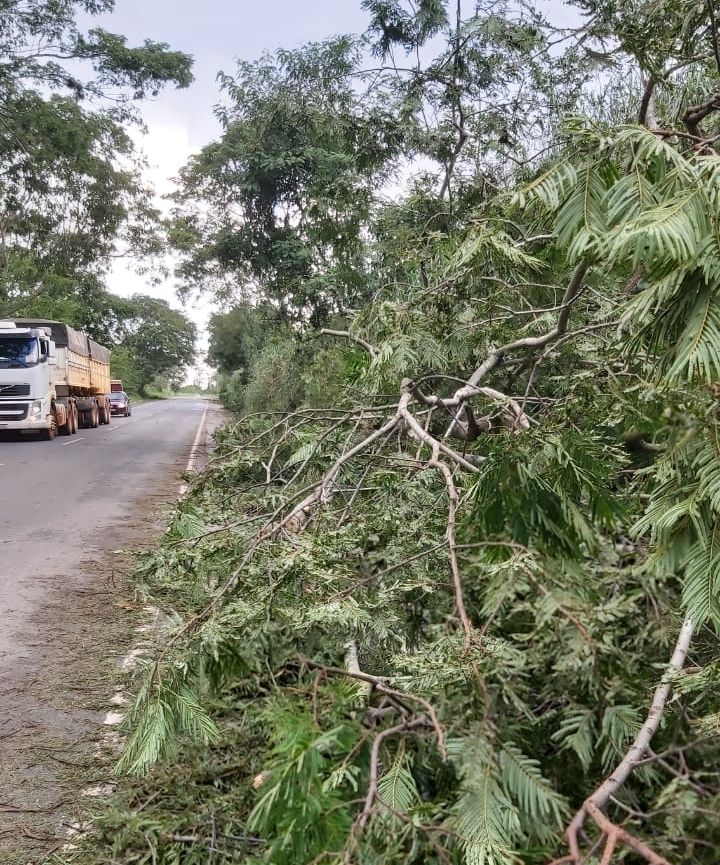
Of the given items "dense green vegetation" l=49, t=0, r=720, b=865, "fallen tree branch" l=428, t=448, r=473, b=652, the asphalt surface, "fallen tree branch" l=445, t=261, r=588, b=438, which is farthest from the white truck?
"fallen tree branch" l=428, t=448, r=473, b=652

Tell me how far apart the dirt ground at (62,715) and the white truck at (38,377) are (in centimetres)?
1346

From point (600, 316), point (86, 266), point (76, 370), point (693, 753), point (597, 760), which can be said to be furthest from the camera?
point (86, 266)

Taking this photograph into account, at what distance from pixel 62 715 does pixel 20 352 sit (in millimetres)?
16476

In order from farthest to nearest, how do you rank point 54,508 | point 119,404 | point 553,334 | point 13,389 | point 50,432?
point 119,404, point 50,432, point 13,389, point 54,508, point 553,334

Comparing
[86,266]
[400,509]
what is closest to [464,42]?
[400,509]

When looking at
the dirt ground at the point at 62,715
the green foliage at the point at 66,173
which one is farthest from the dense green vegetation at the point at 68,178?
the dirt ground at the point at 62,715

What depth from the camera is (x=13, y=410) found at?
18.2 meters

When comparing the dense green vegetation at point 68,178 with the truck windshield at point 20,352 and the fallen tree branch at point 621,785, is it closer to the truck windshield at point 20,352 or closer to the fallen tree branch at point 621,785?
the truck windshield at point 20,352

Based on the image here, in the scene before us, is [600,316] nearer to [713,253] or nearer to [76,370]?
[713,253]

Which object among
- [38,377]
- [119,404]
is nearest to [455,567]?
[38,377]

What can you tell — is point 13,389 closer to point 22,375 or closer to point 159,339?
point 22,375

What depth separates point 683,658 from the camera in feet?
6.23

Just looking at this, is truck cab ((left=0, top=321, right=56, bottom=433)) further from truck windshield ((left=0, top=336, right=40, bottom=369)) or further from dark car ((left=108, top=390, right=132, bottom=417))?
dark car ((left=108, top=390, right=132, bottom=417))

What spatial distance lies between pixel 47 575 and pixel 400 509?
4.91m
